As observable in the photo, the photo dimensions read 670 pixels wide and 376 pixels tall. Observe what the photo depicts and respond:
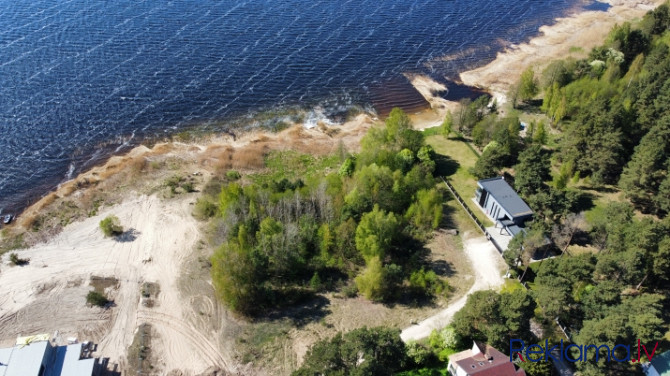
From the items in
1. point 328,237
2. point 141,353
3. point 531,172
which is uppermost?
point 531,172

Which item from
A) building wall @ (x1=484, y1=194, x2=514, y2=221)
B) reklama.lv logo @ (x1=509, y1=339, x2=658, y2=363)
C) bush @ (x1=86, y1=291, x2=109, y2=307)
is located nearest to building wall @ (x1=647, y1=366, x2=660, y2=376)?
reklama.lv logo @ (x1=509, y1=339, x2=658, y2=363)

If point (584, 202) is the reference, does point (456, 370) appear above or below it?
below

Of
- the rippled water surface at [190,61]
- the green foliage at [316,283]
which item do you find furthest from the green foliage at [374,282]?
the rippled water surface at [190,61]

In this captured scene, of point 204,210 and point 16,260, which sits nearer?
point 16,260

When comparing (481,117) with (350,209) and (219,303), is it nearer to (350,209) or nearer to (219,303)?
(350,209)

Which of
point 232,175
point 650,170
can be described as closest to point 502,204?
point 650,170

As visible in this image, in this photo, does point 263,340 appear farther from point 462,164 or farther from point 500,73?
point 500,73

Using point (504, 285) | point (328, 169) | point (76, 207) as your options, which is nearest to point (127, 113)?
point (76, 207)
